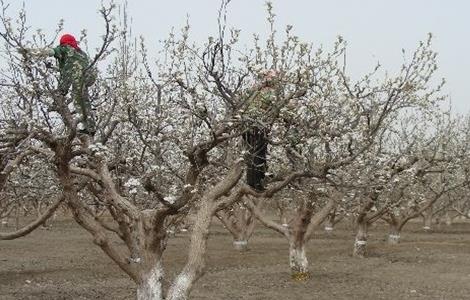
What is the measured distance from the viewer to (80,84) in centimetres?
802

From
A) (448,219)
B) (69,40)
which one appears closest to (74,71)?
(69,40)

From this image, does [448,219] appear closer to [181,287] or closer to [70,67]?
[181,287]

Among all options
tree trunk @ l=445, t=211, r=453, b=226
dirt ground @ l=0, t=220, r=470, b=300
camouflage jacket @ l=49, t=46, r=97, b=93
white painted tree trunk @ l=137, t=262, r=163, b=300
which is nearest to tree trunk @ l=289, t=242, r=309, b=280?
dirt ground @ l=0, t=220, r=470, b=300

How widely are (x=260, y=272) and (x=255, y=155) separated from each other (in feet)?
40.7

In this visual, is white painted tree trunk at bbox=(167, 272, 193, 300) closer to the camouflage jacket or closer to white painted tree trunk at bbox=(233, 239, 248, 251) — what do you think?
the camouflage jacket

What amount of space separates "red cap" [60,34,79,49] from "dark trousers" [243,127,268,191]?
107 inches

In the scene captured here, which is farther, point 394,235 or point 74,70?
point 394,235

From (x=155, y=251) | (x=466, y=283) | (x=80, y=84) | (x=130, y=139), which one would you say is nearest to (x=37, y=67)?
(x=80, y=84)

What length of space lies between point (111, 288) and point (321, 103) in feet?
31.3

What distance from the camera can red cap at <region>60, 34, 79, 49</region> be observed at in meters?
8.47

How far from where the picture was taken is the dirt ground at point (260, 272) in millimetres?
16266

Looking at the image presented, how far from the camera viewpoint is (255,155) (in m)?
8.79

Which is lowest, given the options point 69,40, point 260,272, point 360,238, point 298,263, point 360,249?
point 260,272

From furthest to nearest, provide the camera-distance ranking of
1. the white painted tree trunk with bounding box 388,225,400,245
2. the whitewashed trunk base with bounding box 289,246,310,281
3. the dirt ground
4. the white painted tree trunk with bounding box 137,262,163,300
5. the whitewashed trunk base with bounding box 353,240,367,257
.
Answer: the white painted tree trunk with bounding box 388,225,400,245 → the whitewashed trunk base with bounding box 353,240,367,257 → the whitewashed trunk base with bounding box 289,246,310,281 → the dirt ground → the white painted tree trunk with bounding box 137,262,163,300
